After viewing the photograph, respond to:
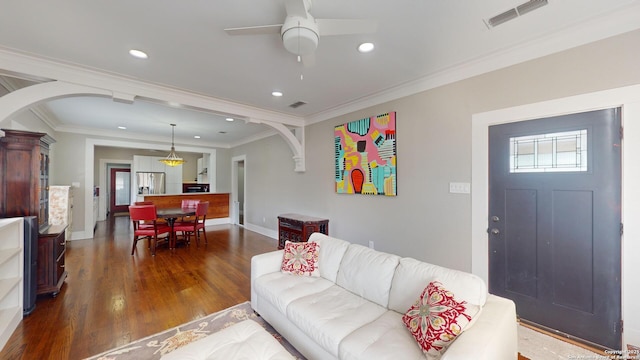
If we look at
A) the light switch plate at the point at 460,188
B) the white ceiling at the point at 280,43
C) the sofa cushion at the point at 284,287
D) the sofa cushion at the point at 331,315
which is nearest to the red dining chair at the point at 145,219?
the white ceiling at the point at 280,43

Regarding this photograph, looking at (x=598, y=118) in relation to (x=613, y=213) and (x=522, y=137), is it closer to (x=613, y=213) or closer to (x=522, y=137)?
(x=522, y=137)

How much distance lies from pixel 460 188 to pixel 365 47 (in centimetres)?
185

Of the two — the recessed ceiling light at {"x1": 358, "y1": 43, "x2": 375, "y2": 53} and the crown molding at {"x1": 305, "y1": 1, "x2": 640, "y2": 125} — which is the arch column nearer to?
the crown molding at {"x1": 305, "y1": 1, "x2": 640, "y2": 125}

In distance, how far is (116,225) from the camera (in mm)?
7402

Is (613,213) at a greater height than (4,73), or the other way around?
(4,73)

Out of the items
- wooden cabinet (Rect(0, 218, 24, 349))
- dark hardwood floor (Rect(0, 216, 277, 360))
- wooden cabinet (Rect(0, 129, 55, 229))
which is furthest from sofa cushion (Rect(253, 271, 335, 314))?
wooden cabinet (Rect(0, 129, 55, 229))

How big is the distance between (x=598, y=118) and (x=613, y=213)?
30.6 inches

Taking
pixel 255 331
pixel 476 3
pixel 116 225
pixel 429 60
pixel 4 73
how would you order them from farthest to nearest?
pixel 116 225
pixel 429 60
pixel 4 73
pixel 476 3
pixel 255 331

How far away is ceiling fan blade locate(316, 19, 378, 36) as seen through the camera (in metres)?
1.59

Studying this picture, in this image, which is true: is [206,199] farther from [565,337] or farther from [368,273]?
[565,337]

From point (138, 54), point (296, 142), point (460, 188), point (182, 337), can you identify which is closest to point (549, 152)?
point (460, 188)

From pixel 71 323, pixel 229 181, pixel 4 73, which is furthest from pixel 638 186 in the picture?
pixel 229 181

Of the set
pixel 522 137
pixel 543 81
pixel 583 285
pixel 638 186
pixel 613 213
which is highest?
pixel 543 81

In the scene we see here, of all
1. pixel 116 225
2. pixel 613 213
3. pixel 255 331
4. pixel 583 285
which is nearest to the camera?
pixel 255 331
